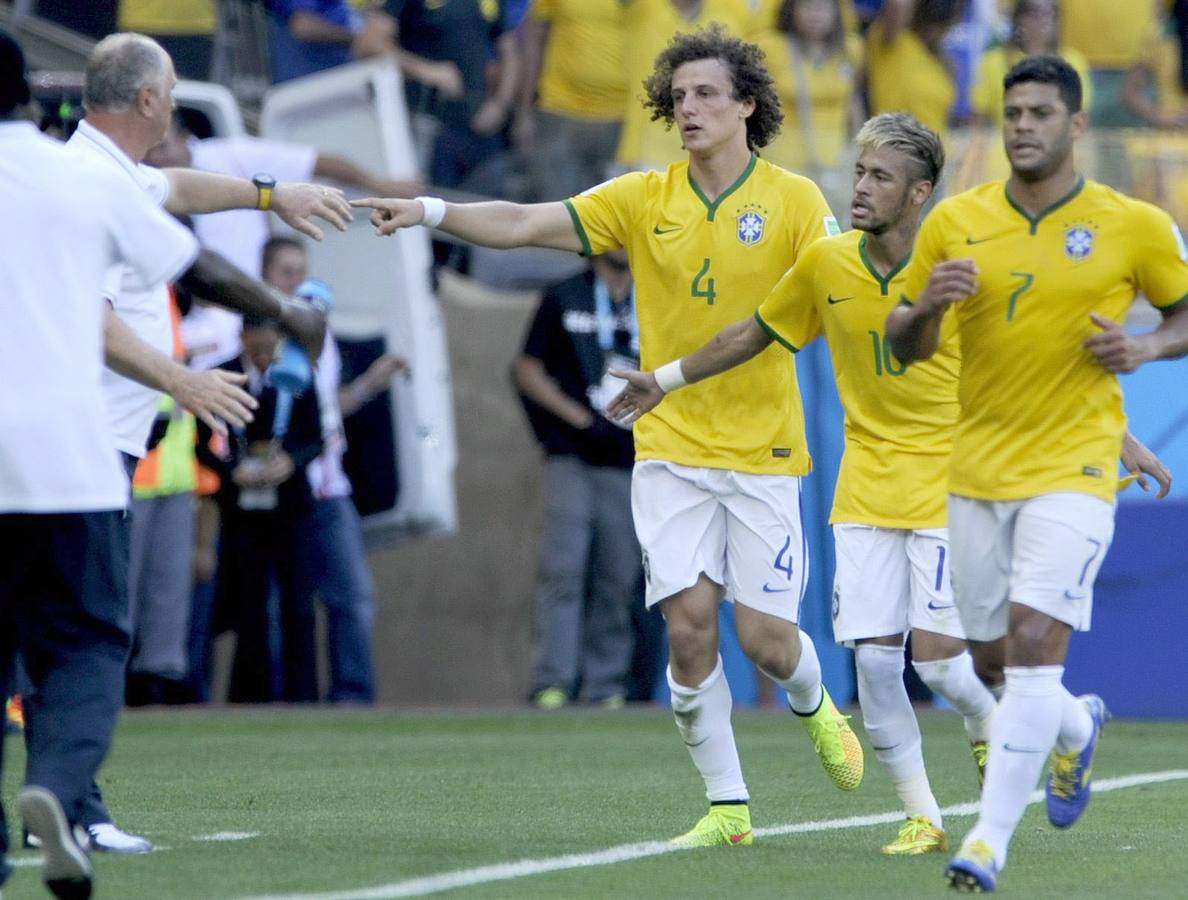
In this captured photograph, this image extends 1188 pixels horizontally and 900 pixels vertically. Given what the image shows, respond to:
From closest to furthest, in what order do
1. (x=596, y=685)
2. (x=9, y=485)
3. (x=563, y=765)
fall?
(x=9, y=485)
(x=563, y=765)
(x=596, y=685)

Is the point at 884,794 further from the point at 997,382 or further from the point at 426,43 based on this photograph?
the point at 426,43

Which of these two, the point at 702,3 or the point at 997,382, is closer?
the point at 997,382

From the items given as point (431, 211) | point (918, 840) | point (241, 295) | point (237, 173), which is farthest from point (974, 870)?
point (237, 173)

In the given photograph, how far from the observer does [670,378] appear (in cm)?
750

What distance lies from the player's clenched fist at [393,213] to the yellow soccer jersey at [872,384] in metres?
1.20

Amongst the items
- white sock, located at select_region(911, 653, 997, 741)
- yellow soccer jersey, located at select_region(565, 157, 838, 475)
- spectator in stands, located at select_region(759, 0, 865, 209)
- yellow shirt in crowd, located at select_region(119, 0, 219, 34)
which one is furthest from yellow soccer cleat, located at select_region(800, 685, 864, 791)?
yellow shirt in crowd, located at select_region(119, 0, 219, 34)

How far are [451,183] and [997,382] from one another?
9789mm

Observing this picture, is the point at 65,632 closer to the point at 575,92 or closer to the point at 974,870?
the point at 974,870

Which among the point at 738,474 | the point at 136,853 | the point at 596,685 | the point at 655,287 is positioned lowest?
the point at 596,685

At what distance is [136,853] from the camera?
7.06 m

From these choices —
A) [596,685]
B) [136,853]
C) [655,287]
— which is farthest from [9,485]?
[596,685]

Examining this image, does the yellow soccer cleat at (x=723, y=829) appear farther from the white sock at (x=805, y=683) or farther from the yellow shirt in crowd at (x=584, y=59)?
the yellow shirt in crowd at (x=584, y=59)

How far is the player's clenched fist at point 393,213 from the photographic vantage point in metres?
7.60

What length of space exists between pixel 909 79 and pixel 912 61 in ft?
0.50
